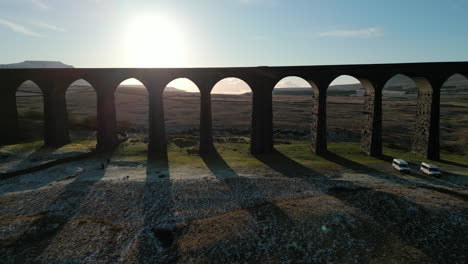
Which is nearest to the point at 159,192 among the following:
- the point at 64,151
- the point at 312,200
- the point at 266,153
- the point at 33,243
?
the point at 33,243

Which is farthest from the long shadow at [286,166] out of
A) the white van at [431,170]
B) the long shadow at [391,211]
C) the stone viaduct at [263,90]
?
the white van at [431,170]

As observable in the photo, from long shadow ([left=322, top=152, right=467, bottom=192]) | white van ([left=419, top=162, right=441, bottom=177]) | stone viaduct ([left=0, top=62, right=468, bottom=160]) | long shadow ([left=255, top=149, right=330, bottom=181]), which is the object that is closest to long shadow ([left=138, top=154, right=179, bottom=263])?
long shadow ([left=255, top=149, right=330, bottom=181])

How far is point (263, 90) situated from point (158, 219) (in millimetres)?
20972

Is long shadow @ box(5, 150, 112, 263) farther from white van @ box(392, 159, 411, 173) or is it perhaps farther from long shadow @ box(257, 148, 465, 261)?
white van @ box(392, 159, 411, 173)

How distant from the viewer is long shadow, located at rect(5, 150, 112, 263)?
14305mm

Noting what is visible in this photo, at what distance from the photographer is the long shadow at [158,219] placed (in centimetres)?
1413

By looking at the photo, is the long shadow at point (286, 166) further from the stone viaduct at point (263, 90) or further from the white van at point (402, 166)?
the white van at point (402, 166)

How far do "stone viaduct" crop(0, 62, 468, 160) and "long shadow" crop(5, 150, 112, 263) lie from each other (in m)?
13.6

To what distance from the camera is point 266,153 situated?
34.8 metres

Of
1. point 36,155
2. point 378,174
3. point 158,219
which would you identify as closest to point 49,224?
point 158,219

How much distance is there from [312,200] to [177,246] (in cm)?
1005

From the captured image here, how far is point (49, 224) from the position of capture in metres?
16.8

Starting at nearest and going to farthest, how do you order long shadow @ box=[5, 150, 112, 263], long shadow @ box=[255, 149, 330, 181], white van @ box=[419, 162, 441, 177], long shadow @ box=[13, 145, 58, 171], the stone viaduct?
long shadow @ box=[5, 150, 112, 263], white van @ box=[419, 162, 441, 177], long shadow @ box=[255, 149, 330, 181], long shadow @ box=[13, 145, 58, 171], the stone viaduct

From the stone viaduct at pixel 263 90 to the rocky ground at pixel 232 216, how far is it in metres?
7.44
